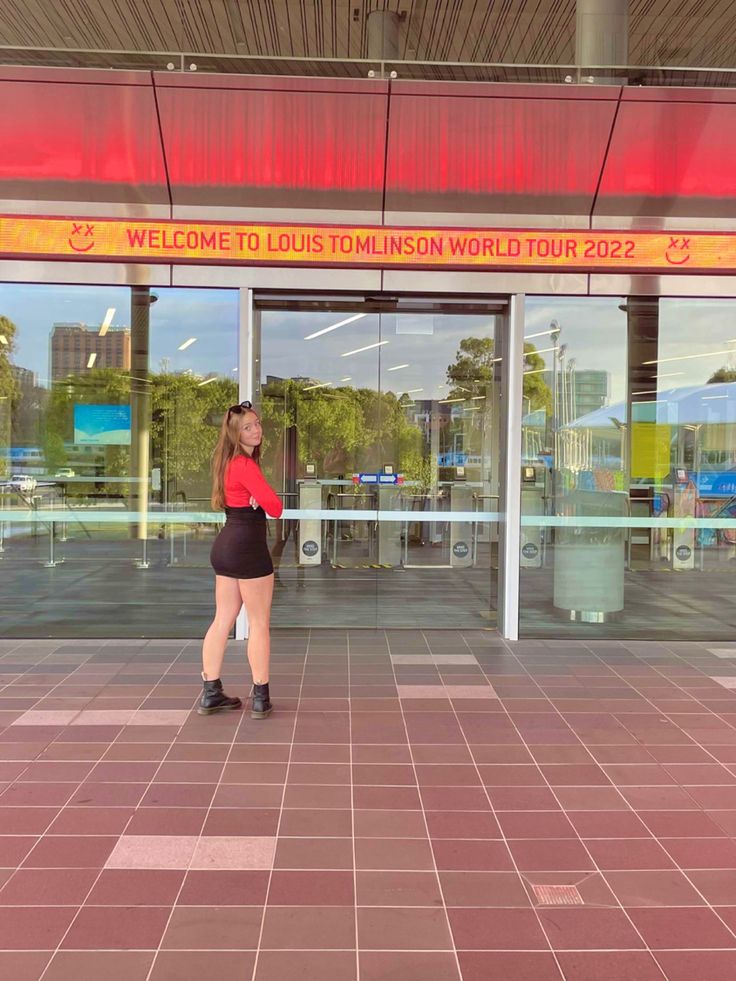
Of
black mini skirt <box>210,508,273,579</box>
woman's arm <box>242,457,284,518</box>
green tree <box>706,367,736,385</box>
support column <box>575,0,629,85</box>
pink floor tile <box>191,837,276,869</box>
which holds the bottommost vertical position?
pink floor tile <box>191,837,276,869</box>

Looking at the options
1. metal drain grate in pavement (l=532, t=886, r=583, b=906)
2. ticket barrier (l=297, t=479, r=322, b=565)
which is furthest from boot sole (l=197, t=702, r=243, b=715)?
ticket barrier (l=297, t=479, r=322, b=565)

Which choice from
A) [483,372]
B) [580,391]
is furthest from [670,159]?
[483,372]

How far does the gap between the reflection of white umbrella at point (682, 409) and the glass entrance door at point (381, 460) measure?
917 millimetres

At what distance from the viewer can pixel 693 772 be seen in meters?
3.76

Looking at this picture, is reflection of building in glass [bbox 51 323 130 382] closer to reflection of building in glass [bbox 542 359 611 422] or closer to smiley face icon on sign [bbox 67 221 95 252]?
smiley face icon on sign [bbox 67 221 95 252]

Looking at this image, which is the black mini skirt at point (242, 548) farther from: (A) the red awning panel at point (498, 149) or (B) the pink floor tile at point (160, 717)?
(A) the red awning panel at point (498, 149)

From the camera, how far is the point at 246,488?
14.2ft

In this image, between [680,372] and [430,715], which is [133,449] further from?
[680,372]

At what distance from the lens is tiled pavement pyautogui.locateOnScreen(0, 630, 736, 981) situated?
7.85ft

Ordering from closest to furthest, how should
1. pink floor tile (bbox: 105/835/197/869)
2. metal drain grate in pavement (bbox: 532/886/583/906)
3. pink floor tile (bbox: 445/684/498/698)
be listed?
metal drain grate in pavement (bbox: 532/886/583/906) → pink floor tile (bbox: 105/835/197/869) → pink floor tile (bbox: 445/684/498/698)

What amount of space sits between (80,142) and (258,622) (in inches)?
A: 158

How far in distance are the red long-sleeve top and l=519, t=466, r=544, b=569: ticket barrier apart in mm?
2834

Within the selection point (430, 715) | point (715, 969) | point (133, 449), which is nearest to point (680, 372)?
point (430, 715)

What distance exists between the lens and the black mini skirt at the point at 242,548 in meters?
4.34
